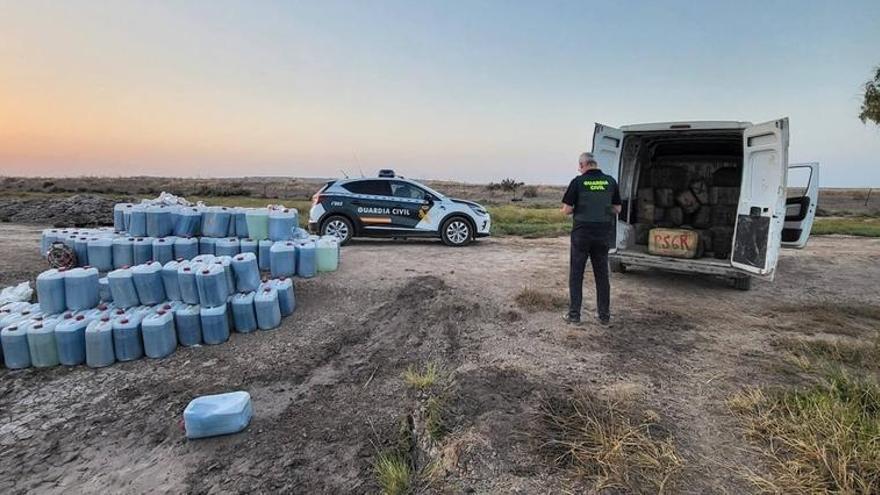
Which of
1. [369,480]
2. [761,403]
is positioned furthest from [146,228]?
[761,403]

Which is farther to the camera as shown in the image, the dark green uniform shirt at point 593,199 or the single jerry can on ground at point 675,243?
the single jerry can on ground at point 675,243

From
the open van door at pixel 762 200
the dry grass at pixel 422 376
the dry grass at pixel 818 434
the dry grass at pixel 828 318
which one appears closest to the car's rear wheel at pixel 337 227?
the dry grass at pixel 422 376

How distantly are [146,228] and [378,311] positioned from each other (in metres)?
4.31

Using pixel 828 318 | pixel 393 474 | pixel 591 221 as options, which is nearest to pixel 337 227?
pixel 591 221

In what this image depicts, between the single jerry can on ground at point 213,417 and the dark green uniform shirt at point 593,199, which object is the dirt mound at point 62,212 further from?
the dark green uniform shirt at point 593,199

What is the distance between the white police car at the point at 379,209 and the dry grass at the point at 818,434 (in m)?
7.71

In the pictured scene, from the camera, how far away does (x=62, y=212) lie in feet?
53.5

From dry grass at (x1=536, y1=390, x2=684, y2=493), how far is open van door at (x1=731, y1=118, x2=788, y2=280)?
3935 mm

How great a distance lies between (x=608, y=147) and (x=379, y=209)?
17.0ft

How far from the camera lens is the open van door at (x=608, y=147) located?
6.82 m

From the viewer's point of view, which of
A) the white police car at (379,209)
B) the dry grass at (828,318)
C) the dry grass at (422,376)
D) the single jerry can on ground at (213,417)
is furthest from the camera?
the white police car at (379,209)

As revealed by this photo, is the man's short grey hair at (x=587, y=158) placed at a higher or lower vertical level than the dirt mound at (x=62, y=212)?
higher

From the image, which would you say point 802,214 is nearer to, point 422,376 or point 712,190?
point 712,190

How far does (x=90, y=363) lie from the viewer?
446 centimetres
